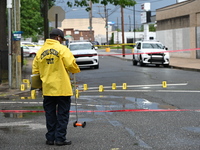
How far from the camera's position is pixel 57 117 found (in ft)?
23.3

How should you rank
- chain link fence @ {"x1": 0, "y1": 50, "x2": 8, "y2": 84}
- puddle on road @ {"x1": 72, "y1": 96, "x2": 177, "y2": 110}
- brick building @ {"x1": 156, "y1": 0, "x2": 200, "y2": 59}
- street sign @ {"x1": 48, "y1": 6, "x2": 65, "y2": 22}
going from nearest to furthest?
puddle on road @ {"x1": 72, "y1": 96, "x2": 177, "y2": 110} → chain link fence @ {"x1": 0, "y1": 50, "x2": 8, "y2": 84} → street sign @ {"x1": 48, "y1": 6, "x2": 65, "y2": 22} → brick building @ {"x1": 156, "y1": 0, "x2": 200, "y2": 59}

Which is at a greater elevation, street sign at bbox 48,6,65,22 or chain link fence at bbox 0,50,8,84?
street sign at bbox 48,6,65,22

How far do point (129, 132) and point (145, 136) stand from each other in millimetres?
440

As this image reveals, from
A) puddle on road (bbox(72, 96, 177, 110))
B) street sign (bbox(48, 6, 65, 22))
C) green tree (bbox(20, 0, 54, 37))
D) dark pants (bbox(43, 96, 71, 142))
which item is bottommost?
puddle on road (bbox(72, 96, 177, 110))

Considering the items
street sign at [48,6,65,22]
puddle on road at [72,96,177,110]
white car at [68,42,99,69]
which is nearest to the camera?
puddle on road at [72,96,177,110]

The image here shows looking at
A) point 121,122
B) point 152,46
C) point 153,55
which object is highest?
point 152,46

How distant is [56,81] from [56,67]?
0.21 metres

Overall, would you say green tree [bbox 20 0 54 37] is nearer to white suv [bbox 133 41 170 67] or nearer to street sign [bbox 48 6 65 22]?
white suv [bbox 133 41 170 67]

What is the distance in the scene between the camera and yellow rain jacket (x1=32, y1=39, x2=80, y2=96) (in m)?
6.93

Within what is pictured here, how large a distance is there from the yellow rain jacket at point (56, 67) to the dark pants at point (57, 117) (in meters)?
0.14

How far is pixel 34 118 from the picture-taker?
9.59m

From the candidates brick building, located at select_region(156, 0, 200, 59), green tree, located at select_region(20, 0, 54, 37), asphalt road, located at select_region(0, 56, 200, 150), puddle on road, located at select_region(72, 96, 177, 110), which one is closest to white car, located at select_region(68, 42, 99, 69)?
brick building, located at select_region(156, 0, 200, 59)

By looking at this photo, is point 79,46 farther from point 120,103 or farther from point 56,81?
point 56,81

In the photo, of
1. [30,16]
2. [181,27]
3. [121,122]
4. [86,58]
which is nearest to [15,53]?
[121,122]
